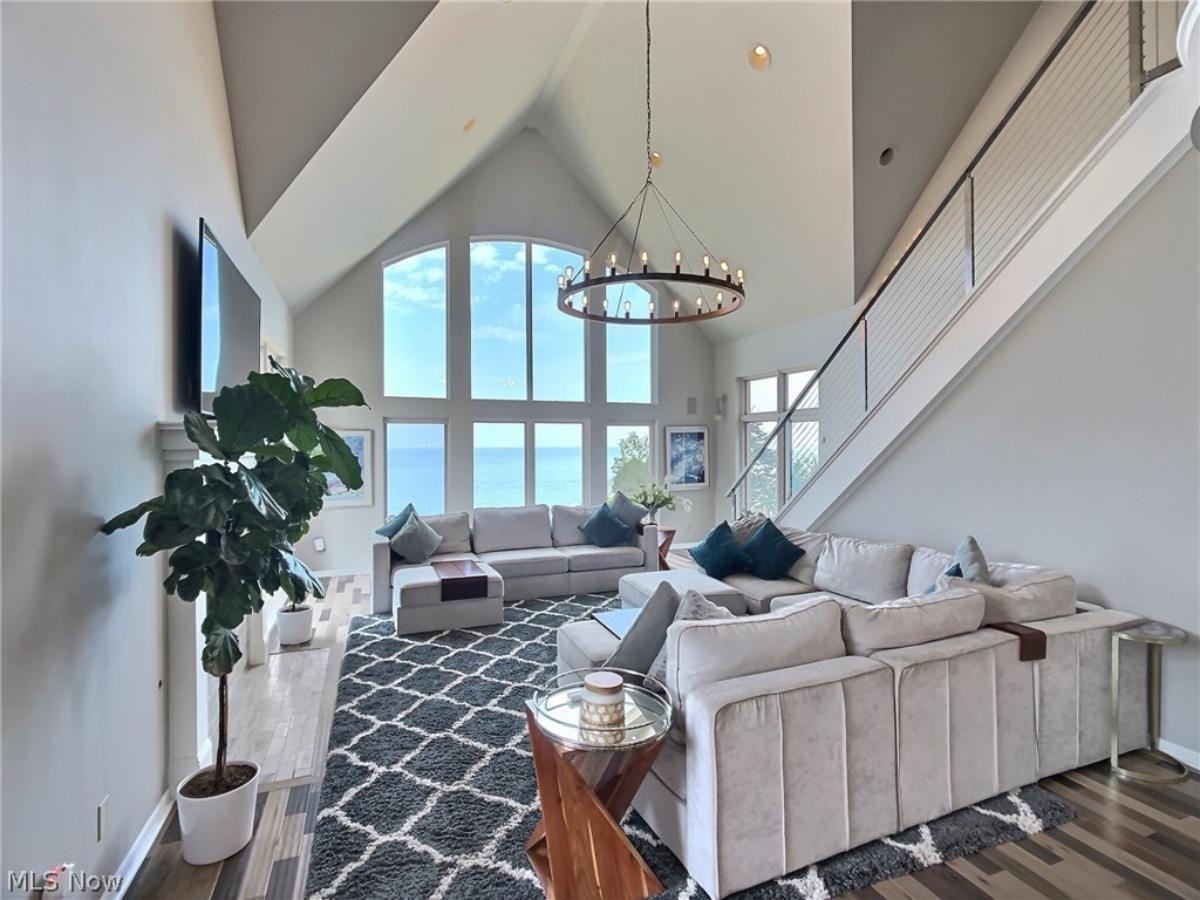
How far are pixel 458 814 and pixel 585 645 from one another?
1.04 m

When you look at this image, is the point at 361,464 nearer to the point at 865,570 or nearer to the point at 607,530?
the point at 607,530

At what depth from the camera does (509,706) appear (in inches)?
137

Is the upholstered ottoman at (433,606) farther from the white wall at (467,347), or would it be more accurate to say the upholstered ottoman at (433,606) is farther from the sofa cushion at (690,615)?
the sofa cushion at (690,615)

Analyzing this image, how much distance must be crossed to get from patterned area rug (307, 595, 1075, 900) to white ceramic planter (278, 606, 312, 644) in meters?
0.96

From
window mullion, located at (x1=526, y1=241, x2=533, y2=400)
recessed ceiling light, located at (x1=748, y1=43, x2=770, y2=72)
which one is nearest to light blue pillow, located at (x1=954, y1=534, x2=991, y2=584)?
recessed ceiling light, located at (x1=748, y1=43, x2=770, y2=72)

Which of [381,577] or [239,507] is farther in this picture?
[381,577]

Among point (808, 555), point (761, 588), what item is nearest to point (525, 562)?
point (761, 588)

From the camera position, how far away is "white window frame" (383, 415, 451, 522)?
7.39 metres

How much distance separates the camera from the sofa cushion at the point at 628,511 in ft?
21.0

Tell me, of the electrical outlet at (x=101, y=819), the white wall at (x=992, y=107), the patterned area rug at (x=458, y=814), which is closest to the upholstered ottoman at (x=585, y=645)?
the patterned area rug at (x=458, y=814)

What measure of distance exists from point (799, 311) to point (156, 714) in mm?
7123

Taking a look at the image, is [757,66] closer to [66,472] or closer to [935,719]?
[935,719]

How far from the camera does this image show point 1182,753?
9.16 feet

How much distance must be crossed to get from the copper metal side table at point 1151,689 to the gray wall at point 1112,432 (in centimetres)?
7
